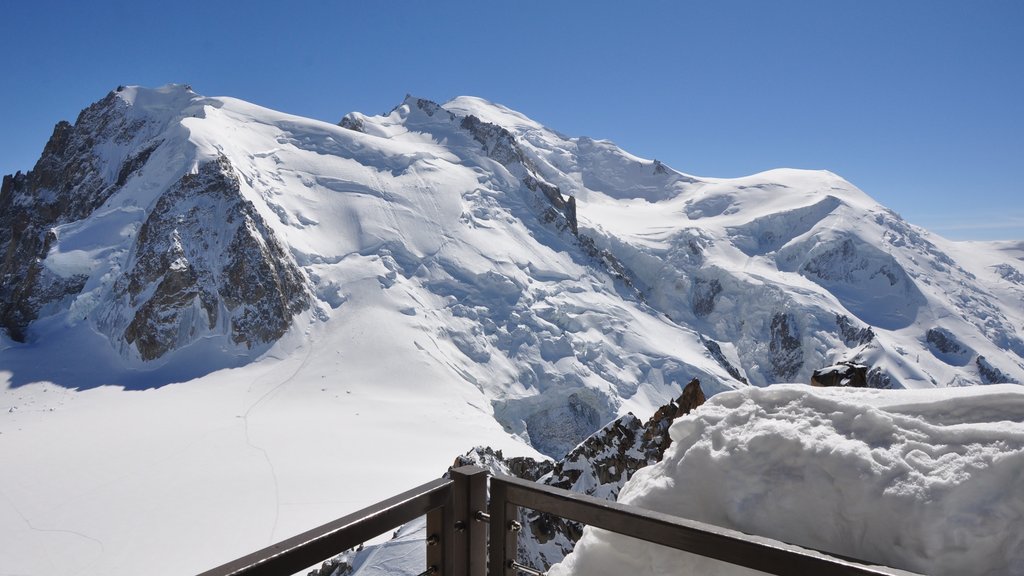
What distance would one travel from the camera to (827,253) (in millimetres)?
78438

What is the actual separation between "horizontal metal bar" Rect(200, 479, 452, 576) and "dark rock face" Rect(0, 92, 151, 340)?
45159 mm

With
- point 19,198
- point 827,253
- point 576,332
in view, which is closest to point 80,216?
point 19,198

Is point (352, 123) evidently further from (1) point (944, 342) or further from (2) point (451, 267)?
(1) point (944, 342)

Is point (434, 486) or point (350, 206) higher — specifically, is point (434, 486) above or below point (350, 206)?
below

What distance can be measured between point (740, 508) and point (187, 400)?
29302 mm

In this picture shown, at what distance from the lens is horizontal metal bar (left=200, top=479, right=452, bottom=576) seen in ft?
5.67

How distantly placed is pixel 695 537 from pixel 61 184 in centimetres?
6599

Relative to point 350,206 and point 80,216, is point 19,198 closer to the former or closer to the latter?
point 80,216

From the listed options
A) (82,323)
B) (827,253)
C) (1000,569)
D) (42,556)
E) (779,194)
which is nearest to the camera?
(1000,569)

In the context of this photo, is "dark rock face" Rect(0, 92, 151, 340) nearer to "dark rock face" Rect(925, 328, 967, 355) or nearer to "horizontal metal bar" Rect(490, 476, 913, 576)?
"horizontal metal bar" Rect(490, 476, 913, 576)

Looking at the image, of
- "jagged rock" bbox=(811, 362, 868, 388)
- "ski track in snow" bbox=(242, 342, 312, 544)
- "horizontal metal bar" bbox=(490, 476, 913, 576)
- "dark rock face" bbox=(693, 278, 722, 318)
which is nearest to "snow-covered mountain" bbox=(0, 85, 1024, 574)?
"ski track in snow" bbox=(242, 342, 312, 544)

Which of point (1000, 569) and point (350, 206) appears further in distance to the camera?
point (350, 206)

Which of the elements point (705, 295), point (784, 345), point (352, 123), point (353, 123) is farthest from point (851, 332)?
point (352, 123)

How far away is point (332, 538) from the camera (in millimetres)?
1918
